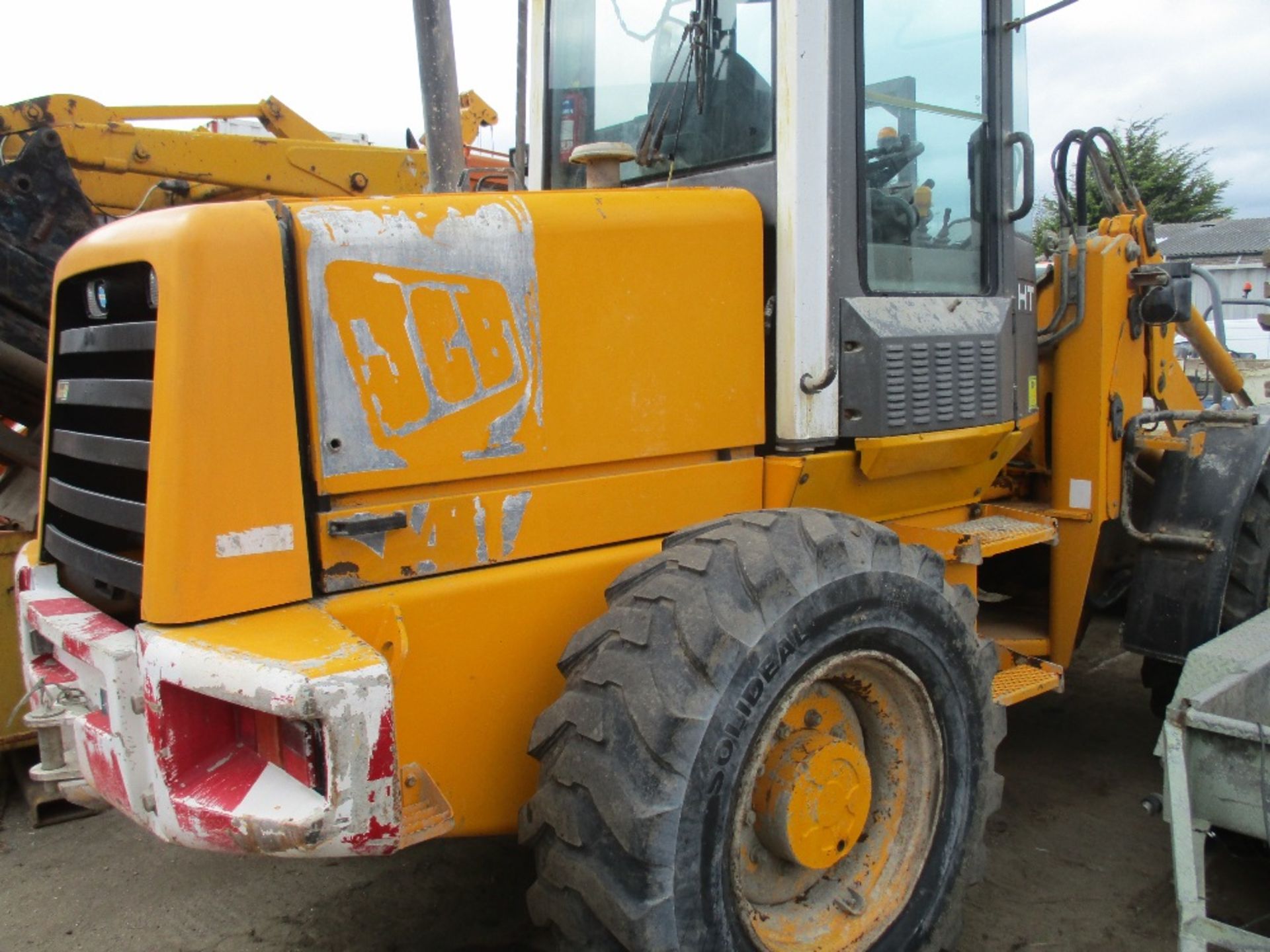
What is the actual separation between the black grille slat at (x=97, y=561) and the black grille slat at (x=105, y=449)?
0.68 ft

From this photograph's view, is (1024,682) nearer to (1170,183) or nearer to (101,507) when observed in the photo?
(101,507)

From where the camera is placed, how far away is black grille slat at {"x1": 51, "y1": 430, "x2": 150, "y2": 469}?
7.22 feet

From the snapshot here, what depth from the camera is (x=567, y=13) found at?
351cm

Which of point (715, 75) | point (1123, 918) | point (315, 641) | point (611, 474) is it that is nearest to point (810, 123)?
point (715, 75)

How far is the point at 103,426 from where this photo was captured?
96.3 inches

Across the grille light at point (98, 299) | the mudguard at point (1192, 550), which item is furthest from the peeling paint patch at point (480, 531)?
the mudguard at point (1192, 550)

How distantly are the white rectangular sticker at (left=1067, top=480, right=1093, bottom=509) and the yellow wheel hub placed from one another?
176cm

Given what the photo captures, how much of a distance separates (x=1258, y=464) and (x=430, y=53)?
394 cm

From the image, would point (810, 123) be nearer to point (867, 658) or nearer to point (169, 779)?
point (867, 658)

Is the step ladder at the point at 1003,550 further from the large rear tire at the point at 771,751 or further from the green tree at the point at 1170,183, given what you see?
the green tree at the point at 1170,183

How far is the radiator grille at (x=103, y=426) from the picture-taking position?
2234 mm

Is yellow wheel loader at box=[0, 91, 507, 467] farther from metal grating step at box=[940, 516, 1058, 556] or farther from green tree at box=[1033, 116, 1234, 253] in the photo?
green tree at box=[1033, 116, 1234, 253]

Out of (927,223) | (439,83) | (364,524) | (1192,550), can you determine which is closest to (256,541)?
(364,524)

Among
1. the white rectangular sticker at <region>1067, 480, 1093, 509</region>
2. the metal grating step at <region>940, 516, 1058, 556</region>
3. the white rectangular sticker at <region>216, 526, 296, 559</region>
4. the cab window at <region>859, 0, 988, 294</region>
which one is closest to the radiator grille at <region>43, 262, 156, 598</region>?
the white rectangular sticker at <region>216, 526, 296, 559</region>
